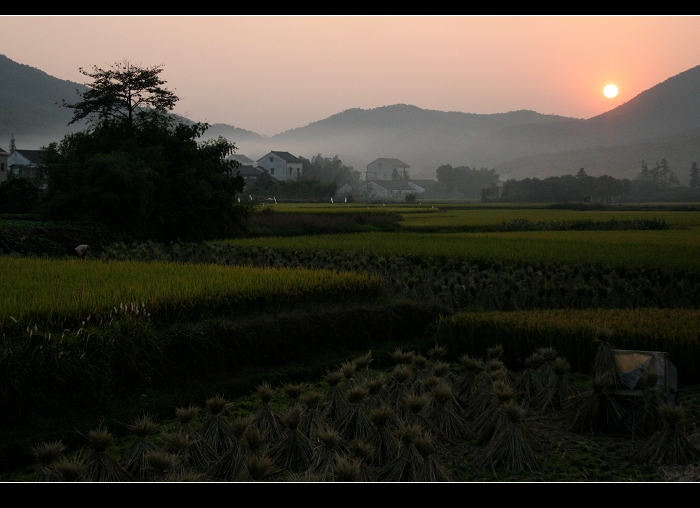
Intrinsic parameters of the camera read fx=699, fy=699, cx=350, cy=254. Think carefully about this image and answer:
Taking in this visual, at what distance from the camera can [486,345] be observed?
34.9ft

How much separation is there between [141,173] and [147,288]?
56.3ft

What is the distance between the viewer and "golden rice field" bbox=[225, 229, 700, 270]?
18641 millimetres

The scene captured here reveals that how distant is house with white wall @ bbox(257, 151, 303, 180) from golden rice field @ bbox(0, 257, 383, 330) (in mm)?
85644

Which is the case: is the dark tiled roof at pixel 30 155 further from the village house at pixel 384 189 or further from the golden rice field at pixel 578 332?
the golden rice field at pixel 578 332

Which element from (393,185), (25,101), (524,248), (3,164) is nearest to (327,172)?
(393,185)

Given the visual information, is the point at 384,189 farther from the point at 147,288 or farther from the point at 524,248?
the point at 147,288

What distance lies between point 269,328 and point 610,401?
513 centimetres

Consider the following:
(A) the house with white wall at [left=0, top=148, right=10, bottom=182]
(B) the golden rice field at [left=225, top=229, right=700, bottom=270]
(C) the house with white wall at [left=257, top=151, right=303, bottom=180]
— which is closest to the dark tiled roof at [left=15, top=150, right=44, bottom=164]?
(A) the house with white wall at [left=0, top=148, right=10, bottom=182]

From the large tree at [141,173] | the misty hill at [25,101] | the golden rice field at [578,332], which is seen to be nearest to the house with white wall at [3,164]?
the large tree at [141,173]

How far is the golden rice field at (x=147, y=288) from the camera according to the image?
8859mm

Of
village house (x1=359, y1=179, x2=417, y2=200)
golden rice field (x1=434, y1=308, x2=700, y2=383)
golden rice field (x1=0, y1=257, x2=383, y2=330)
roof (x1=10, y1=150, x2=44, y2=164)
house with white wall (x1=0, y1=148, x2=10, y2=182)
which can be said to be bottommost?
golden rice field (x1=434, y1=308, x2=700, y2=383)

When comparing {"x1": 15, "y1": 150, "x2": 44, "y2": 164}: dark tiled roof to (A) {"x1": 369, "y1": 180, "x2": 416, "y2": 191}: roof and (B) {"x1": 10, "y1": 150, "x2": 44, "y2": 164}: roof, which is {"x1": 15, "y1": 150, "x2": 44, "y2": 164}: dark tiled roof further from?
(A) {"x1": 369, "y1": 180, "x2": 416, "y2": 191}: roof
